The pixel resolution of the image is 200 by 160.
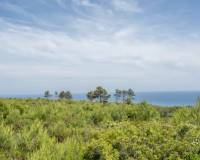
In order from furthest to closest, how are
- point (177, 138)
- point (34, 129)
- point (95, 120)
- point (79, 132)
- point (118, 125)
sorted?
point (95, 120) < point (79, 132) < point (34, 129) < point (118, 125) < point (177, 138)

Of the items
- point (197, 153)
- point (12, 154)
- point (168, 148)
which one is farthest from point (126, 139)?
point (12, 154)

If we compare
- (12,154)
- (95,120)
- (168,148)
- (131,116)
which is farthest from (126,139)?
(131,116)

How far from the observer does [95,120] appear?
17688 mm

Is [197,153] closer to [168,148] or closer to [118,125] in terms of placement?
[168,148]

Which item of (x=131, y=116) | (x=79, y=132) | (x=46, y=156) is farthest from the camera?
(x=131, y=116)

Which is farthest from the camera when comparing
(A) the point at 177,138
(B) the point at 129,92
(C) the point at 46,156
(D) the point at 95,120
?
(B) the point at 129,92

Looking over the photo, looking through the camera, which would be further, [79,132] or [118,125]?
[79,132]

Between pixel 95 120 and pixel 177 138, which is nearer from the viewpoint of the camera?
pixel 177 138

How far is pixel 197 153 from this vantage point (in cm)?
859

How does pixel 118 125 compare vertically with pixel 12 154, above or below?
above

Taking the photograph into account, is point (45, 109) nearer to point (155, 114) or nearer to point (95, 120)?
point (95, 120)

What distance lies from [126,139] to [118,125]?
1323 mm

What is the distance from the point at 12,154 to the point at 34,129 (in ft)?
6.71

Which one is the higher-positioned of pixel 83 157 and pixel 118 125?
pixel 118 125
